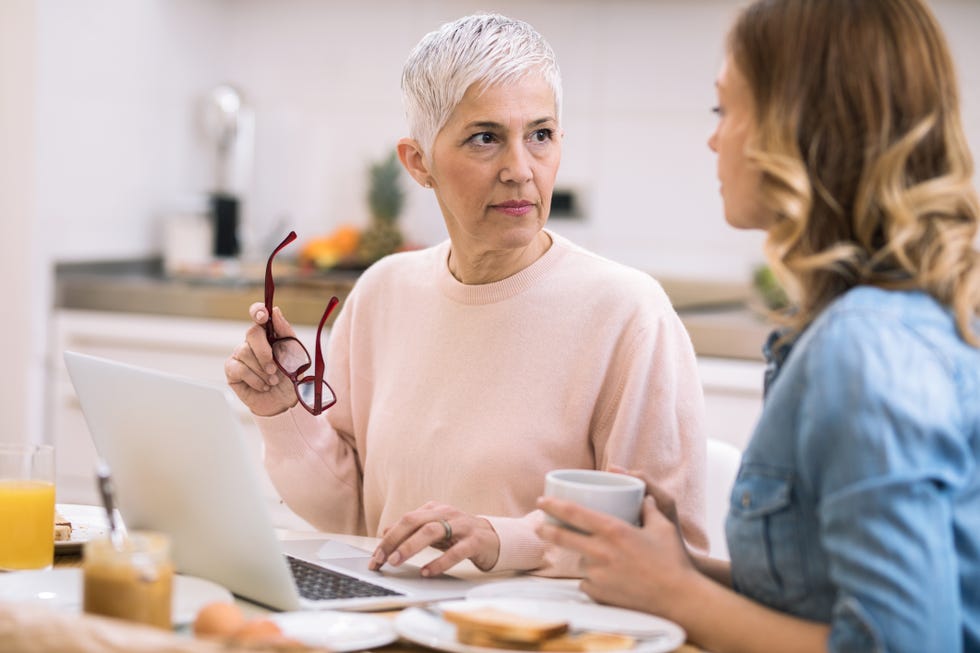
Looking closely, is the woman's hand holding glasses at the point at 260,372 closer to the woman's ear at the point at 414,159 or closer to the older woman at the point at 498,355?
the older woman at the point at 498,355

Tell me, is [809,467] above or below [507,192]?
below

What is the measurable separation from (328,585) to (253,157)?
275cm

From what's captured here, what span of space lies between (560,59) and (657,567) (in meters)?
2.59

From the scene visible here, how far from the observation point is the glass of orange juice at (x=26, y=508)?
1302 millimetres

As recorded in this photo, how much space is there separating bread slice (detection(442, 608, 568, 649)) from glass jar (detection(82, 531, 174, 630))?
23 centimetres

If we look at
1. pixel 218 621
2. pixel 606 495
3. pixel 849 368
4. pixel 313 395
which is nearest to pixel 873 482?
pixel 849 368

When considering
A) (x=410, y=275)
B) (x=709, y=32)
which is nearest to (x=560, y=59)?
(x=709, y=32)

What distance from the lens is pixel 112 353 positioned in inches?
128

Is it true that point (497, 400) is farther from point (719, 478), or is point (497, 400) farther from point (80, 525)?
point (80, 525)

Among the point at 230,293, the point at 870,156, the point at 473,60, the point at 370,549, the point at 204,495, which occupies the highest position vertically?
the point at 473,60

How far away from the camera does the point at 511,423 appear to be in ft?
5.28

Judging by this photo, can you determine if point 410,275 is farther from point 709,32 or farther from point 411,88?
point 709,32

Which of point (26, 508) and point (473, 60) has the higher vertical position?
point (473, 60)

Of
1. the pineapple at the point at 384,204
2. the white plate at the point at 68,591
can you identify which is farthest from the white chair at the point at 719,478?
the pineapple at the point at 384,204
